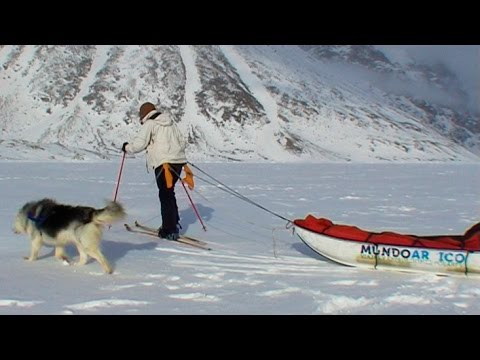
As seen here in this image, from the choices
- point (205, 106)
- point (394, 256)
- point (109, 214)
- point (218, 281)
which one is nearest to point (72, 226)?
point (109, 214)

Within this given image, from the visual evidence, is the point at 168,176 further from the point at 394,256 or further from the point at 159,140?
the point at 394,256

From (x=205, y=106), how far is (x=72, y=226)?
101m

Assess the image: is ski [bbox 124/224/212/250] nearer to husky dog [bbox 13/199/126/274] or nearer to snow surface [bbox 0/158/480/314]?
snow surface [bbox 0/158/480/314]

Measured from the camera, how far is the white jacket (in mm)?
7879

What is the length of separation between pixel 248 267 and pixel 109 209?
6.25 ft

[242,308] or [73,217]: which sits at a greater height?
[73,217]

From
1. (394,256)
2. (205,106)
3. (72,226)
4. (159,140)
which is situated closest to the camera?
(72,226)

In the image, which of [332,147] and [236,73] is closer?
[332,147]

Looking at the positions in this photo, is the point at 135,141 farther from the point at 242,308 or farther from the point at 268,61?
the point at 268,61

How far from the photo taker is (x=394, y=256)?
20.5 ft

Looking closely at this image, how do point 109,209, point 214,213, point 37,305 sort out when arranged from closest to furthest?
point 37,305 < point 109,209 < point 214,213

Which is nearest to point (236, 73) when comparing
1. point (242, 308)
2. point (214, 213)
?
point (214, 213)

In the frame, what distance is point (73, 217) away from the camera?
603 centimetres

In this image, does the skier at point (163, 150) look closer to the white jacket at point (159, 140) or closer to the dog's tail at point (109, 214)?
the white jacket at point (159, 140)
